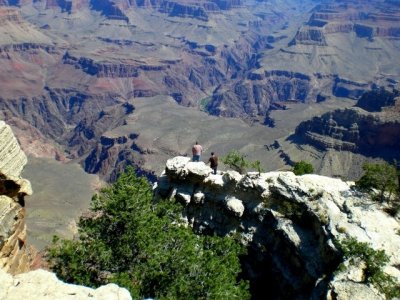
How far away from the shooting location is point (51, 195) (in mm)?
124562

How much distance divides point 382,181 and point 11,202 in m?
21.0

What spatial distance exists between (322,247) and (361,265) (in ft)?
12.4

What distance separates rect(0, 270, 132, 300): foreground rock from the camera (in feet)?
58.8

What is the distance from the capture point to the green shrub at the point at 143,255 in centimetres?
2372

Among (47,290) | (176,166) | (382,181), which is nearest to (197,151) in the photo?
(176,166)

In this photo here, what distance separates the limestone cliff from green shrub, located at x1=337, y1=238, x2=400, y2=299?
648 inches

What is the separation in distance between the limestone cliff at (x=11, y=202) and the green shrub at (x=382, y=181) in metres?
19.7

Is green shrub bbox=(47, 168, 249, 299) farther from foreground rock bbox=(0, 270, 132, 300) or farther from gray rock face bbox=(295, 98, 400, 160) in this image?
gray rock face bbox=(295, 98, 400, 160)

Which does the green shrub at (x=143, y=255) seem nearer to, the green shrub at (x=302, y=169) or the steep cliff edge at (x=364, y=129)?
the green shrub at (x=302, y=169)

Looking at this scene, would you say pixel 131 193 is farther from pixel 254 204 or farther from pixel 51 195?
pixel 51 195

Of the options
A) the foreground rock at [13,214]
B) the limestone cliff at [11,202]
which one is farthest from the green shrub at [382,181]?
the limestone cliff at [11,202]

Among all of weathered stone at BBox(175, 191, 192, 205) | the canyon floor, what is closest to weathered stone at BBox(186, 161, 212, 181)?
weathered stone at BBox(175, 191, 192, 205)

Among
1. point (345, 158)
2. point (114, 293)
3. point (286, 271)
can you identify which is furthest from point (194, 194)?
point (345, 158)

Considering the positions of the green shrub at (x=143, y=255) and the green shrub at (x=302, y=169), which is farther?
the green shrub at (x=302, y=169)
